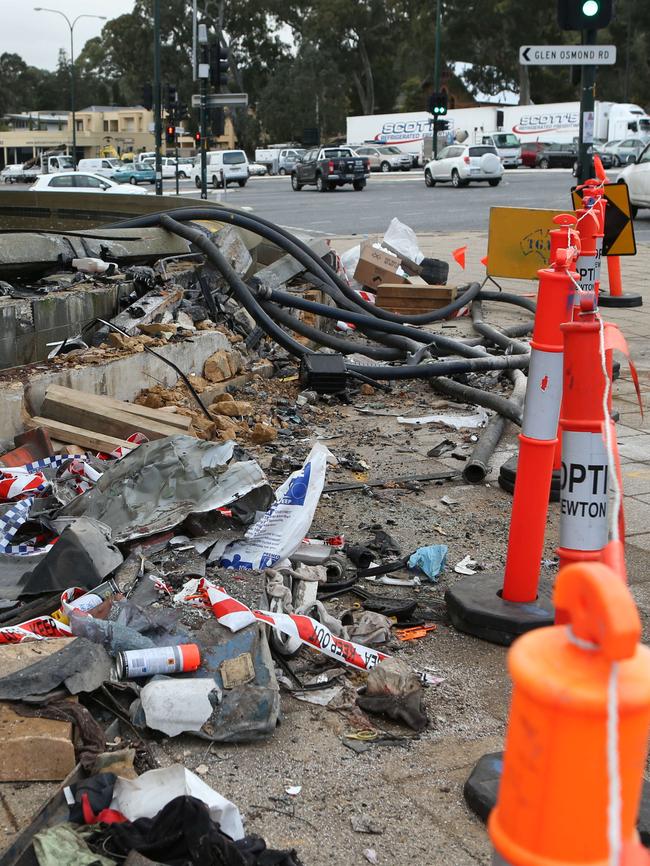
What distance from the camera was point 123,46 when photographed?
9375 centimetres

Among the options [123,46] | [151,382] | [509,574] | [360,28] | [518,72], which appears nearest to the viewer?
[509,574]

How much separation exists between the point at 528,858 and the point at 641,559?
3.91 m

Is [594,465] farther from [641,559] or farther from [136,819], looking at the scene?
[641,559]

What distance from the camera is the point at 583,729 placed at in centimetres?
108

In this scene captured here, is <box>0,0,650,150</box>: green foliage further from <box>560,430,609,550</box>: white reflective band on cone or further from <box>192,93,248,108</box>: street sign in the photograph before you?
<box>560,430,609,550</box>: white reflective band on cone

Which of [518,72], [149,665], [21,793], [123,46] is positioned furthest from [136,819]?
[123,46]

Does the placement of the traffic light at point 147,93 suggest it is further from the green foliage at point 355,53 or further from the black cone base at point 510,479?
the black cone base at point 510,479

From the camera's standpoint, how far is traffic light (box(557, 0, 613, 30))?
10383 mm

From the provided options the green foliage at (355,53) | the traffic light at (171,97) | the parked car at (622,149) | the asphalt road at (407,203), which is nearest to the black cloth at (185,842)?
the asphalt road at (407,203)

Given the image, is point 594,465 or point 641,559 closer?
point 594,465

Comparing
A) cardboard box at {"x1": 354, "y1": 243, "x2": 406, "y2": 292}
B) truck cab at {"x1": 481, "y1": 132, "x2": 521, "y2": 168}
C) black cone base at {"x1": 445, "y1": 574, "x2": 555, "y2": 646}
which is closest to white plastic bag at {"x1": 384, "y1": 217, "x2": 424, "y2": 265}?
cardboard box at {"x1": 354, "y1": 243, "x2": 406, "y2": 292}

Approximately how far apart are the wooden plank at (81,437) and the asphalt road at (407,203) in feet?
49.6

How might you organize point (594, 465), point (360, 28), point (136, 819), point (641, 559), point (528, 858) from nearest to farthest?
point (528, 858)
point (136, 819)
point (594, 465)
point (641, 559)
point (360, 28)

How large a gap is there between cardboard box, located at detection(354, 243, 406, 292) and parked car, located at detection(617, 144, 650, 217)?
9540 millimetres
